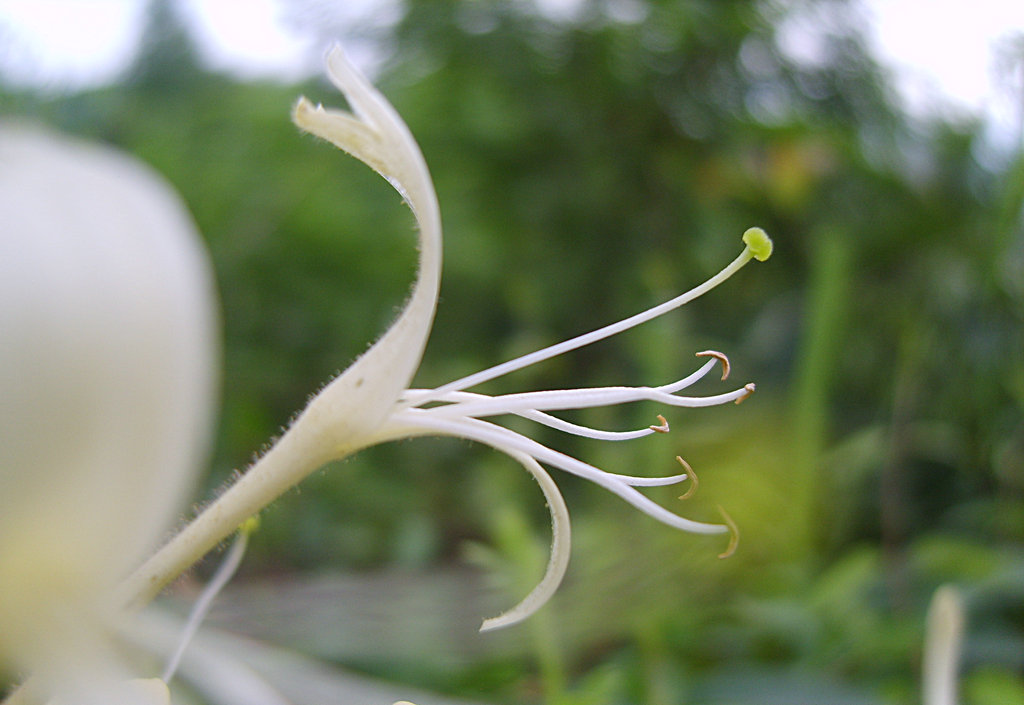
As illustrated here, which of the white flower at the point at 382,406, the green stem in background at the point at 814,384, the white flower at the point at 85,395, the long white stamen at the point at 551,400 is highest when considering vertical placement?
the green stem in background at the point at 814,384

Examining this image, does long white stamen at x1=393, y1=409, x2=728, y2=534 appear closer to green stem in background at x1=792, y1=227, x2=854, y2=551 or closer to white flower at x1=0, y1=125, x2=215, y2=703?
white flower at x1=0, y1=125, x2=215, y2=703

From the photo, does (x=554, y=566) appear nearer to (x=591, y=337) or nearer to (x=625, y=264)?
(x=591, y=337)

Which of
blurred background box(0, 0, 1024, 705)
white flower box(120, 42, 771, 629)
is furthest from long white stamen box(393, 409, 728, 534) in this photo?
blurred background box(0, 0, 1024, 705)

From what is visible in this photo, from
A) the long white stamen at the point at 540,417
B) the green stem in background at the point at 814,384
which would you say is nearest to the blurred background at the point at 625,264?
the green stem in background at the point at 814,384

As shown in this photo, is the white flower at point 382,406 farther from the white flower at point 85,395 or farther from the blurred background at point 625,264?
the blurred background at point 625,264

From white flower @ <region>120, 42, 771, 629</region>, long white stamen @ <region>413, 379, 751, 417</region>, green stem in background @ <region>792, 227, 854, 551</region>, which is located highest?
green stem in background @ <region>792, 227, 854, 551</region>

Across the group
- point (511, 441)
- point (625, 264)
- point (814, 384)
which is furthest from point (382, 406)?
point (625, 264)

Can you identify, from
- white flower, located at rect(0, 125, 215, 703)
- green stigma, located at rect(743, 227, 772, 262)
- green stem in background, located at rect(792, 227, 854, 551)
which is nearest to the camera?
white flower, located at rect(0, 125, 215, 703)
